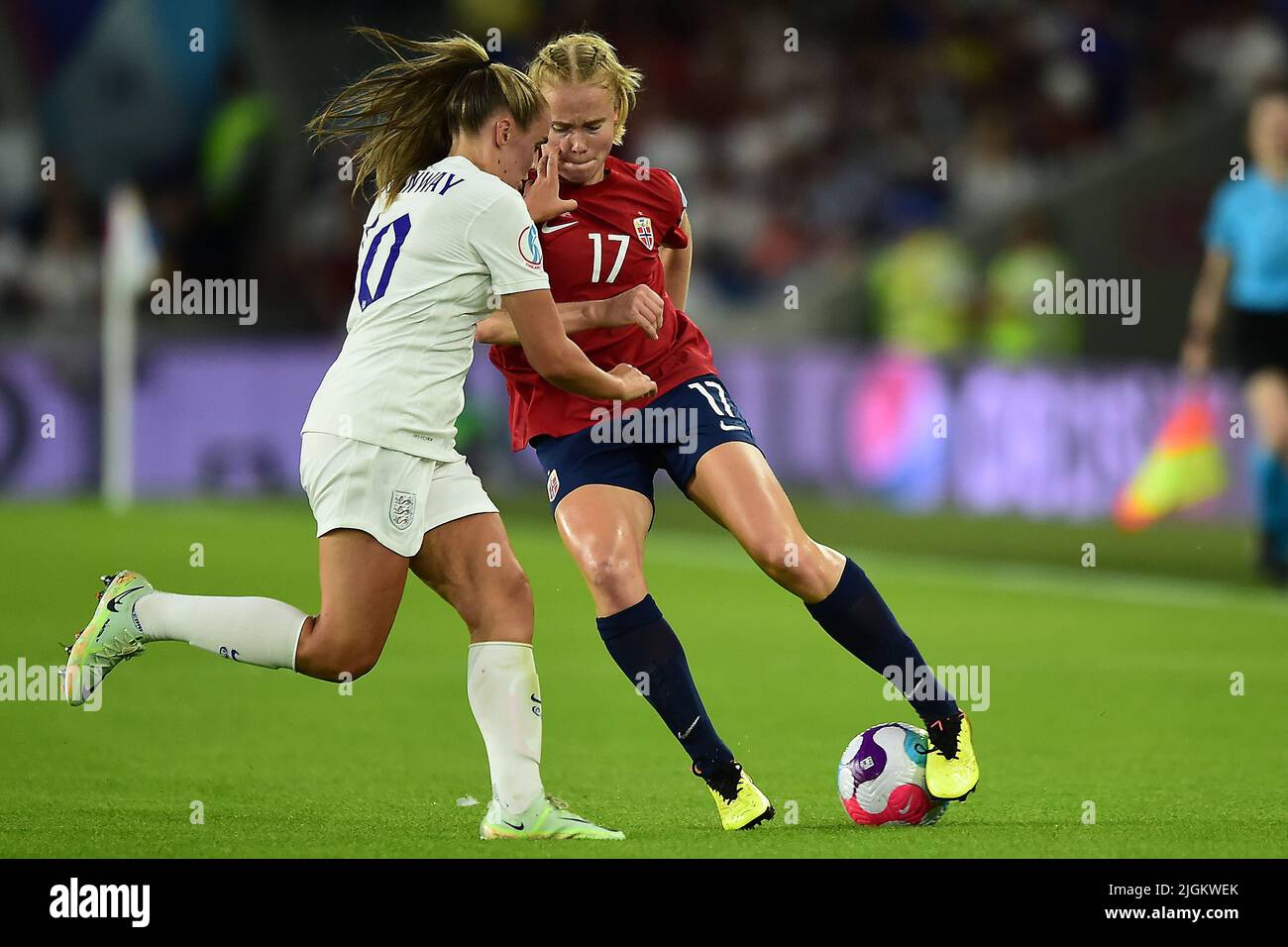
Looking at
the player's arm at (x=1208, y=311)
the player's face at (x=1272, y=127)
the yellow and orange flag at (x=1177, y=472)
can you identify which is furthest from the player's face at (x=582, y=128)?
the yellow and orange flag at (x=1177, y=472)

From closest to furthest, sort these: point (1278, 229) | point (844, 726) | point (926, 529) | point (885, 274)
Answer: point (844, 726) < point (1278, 229) < point (926, 529) < point (885, 274)

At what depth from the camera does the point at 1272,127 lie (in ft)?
40.0

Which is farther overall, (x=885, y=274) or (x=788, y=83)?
(x=788, y=83)

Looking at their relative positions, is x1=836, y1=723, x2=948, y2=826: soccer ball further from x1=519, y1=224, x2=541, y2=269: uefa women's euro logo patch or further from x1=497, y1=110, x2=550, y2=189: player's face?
x1=497, y1=110, x2=550, y2=189: player's face

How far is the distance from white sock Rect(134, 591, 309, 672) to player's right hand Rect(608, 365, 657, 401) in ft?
3.45

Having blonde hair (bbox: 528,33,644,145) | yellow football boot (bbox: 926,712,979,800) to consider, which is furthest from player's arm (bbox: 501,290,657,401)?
yellow football boot (bbox: 926,712,979,800)

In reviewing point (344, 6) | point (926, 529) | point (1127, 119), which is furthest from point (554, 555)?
point (344, 6)

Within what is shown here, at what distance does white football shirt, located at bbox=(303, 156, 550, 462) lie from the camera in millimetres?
5426

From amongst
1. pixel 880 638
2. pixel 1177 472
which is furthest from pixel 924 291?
pixel 880 638

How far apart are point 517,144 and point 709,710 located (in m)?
3.38

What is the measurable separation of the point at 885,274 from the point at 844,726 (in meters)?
12.2

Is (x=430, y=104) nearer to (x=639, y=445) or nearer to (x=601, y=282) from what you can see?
(x=601, y=282)

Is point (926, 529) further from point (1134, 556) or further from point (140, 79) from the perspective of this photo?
point (140, 79)

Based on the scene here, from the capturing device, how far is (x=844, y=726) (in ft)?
26.5
